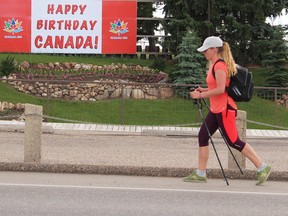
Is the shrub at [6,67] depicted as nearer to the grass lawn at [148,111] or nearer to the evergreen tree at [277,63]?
the grass lawn at [148,111]

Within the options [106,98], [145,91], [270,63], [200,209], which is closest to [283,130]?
[145,91]

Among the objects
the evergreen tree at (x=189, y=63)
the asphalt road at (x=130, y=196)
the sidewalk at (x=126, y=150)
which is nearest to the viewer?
the asphalt road at (x=130, y=196)

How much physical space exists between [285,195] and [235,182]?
98 cm

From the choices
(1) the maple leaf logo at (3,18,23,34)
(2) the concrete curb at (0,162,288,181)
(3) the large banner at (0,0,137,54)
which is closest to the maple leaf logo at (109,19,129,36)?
(3) the large banner at (0,0,137,54)

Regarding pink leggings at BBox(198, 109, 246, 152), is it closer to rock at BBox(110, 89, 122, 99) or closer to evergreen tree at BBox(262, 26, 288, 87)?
rock at BBox(110, 89, 122, 99)

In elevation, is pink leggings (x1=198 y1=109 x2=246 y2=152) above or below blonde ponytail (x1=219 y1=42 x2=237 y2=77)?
below

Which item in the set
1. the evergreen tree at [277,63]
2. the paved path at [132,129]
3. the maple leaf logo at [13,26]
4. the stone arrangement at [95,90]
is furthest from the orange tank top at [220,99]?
the maple leaf logo at [13,26]

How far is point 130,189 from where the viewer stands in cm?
802

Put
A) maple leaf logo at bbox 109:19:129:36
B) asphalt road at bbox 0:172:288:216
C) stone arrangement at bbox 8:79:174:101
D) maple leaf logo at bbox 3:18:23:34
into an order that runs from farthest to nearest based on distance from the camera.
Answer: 1. maple leaf logo at bbox 109:19:129:36
2. maple leaf logo at bbox 3:18:23:34
3. stone arrangement at bbox 8:79:174:101
4. asphalt road at bbox 0:172:288:216

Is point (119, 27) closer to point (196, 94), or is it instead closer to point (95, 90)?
point (95, 90)

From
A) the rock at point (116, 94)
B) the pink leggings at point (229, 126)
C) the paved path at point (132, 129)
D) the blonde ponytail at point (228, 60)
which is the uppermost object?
the blonde ponytail at point (228, 60)

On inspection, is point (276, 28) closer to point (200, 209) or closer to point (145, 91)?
point (145, 91)

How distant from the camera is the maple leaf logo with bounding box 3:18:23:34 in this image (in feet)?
95.5

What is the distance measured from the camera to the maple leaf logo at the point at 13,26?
29.1 meters
